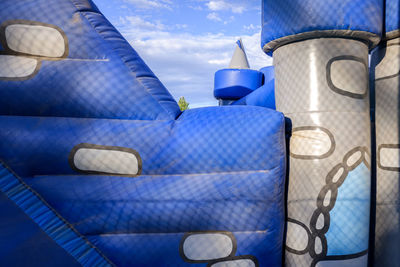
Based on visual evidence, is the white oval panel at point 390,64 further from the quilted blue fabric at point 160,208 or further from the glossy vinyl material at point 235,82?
the glossy vinyl material at point 235,82

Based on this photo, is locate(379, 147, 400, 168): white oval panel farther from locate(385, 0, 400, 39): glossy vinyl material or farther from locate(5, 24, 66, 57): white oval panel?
locate(5, 24, 66, 57): white oval panel

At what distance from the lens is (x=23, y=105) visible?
2.15ft

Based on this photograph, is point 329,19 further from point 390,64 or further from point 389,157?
Result: point 389,157

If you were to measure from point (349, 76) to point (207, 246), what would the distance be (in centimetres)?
54

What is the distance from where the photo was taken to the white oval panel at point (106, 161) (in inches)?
26.1

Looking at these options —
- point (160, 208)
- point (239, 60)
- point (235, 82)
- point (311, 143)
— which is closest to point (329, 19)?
point (311, 143)

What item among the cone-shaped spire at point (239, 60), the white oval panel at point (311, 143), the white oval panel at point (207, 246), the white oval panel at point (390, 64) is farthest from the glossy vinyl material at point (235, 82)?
the white oval panel at point (207, 246)

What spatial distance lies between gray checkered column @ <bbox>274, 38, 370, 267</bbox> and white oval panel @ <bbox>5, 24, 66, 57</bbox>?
23.2 inches

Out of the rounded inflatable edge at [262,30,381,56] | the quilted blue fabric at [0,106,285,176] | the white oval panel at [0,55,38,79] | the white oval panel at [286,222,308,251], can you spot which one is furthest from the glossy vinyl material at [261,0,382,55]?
the white oval panel at [0,55,38,79]

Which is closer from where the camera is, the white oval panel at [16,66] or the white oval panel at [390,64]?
the white oval panel at [16,66]

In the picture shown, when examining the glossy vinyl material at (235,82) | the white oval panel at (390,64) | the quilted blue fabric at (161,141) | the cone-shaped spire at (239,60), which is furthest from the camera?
the cone-shaped spire at (239,60)

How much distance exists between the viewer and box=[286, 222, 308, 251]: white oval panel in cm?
70

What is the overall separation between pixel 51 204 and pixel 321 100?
69 centimetres

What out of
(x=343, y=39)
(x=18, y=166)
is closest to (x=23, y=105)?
(x=18, y=166)
